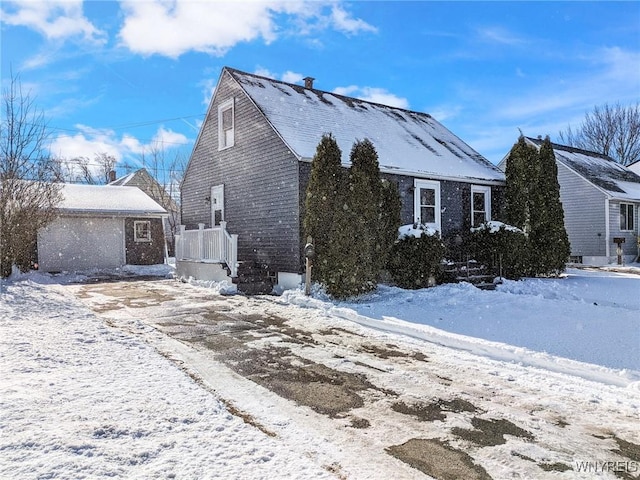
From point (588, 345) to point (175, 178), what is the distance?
1498 inches

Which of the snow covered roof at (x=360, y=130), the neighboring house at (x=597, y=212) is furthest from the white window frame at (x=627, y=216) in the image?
the snow covered roof at (x=360, y=130)

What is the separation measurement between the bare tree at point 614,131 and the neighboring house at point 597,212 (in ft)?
53.2

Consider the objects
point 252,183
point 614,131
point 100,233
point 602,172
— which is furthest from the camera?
point 614,131

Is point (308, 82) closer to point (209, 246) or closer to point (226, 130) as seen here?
point (226, 130)

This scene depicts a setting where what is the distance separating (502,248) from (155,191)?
29970 millimetres

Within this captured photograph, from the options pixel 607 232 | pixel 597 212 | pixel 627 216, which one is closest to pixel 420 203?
pixel 607 232

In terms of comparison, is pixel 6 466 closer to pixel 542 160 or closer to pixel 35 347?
pixel 35 347

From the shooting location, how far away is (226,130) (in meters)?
14.9

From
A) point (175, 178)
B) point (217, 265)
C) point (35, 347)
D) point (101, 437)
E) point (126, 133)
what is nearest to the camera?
point (101, 437)

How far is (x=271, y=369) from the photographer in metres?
4.82

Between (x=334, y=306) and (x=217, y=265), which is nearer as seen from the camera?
(x=334, y=306)

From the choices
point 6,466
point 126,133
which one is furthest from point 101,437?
point 126,133

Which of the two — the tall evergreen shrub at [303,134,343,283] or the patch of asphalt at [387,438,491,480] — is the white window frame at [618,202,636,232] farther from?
the patch of asphalt at [387,438,491,480]

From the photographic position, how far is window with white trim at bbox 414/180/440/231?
43.8 ft
